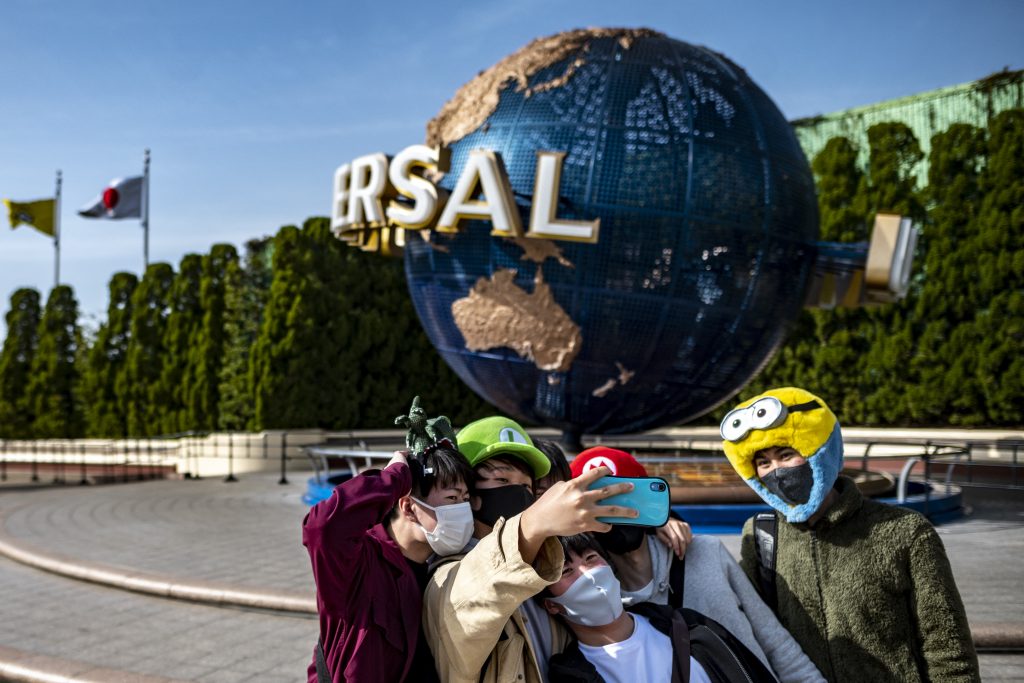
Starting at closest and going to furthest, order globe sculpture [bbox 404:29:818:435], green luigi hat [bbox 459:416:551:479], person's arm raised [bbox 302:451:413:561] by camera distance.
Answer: person's arm raised [bbox 302:451:413:561] < green luigi hat [bbox 459:416:551:479] < globe sculpture [bbox 404:29:818:435]

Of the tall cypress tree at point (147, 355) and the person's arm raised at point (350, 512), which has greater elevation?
the person's arm raised at point (350, 512)

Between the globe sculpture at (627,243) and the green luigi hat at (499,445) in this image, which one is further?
the globe sculpture at (627,243)

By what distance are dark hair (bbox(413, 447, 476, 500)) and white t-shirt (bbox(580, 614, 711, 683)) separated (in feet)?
1.67

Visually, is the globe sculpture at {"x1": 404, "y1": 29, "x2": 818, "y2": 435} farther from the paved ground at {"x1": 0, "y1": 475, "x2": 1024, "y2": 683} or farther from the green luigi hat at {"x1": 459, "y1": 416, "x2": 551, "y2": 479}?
the green luigi hat at {"x1": 459, "y1": 416, "x2": 551, "y2": 479}

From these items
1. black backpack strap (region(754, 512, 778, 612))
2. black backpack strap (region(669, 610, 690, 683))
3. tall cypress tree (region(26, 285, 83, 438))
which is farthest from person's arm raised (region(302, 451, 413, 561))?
tall cypress tree (region(26, 285, 83, 438))

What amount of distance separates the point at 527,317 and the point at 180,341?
52.4 feet

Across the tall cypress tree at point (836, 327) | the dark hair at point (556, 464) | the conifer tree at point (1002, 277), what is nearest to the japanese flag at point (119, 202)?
the tall cypress tree at point (836, 327)

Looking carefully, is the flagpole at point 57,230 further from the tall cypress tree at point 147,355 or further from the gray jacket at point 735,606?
the gray jacket at point 735,606

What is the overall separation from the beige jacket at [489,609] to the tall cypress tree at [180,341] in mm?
20338

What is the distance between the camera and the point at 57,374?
79.8ft

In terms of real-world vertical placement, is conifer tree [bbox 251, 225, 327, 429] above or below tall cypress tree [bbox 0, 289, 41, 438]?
above

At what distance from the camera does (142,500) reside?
11.4m

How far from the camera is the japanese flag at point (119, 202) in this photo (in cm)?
2544

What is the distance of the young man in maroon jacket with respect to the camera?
2.04m
